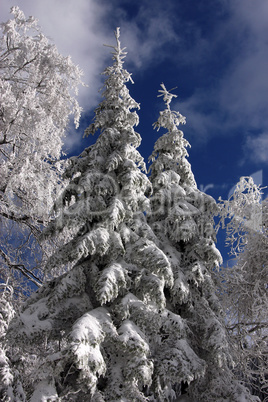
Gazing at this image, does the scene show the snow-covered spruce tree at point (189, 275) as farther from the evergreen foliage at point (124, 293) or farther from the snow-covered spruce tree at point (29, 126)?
the snow-covered spruce tree at point (29, 126)

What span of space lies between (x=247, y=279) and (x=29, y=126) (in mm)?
8350

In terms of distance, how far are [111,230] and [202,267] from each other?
322cm

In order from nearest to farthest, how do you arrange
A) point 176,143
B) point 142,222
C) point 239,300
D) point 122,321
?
point 122,321 → point 142,222 → point 239,300 → point 176,143

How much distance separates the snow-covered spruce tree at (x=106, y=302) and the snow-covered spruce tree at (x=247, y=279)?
288cm

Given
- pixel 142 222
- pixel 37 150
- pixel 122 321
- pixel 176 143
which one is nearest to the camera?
pixel 122 321

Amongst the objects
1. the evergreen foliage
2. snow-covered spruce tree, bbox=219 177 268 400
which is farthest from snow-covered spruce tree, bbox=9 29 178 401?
snow-covered spruce tree, bbox=219 177 268 400

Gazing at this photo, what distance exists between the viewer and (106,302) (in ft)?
25.8

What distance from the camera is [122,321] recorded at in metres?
7.45

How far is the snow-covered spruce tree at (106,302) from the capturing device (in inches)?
252

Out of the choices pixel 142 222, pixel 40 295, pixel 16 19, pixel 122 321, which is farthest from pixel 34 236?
pixel 16 19

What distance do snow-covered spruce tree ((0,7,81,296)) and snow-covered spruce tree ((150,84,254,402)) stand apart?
3683 mm

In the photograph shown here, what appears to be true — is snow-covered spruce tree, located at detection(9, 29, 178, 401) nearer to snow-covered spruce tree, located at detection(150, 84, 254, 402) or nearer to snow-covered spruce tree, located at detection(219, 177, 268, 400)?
snow-covered spruce tree, located at detection(150, 84, 254, 402)

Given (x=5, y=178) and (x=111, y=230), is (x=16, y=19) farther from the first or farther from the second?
(x=111, y=230)

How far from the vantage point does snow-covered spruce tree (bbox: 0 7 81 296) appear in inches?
378
